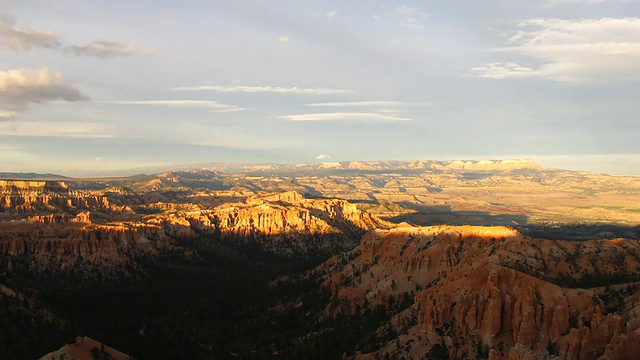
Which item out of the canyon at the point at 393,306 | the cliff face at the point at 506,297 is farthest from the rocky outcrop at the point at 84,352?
the cliff face at the point at 506,297

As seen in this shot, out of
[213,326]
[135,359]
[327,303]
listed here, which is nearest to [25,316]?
[135,359]

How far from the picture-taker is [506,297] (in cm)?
8619

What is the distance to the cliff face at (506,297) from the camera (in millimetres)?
71856

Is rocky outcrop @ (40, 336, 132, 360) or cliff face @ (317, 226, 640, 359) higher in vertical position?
cliff face @ (317, 226, 640, 359)

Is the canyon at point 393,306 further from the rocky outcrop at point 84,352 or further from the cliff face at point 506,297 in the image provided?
the rocky outcrop at point 84,352

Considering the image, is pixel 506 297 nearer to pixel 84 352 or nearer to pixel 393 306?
pixel 393 306

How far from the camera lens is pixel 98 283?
191 m

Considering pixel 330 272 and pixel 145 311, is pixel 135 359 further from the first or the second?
pixel 330 272

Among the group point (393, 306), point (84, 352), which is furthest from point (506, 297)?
point (84, 352)

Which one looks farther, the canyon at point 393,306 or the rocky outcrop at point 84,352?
the rocky outcrop at point 84,352

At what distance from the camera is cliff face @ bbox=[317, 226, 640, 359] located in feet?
236

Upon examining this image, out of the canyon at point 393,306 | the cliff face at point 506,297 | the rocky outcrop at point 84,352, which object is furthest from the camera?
the rocky outcrop at point 84,352

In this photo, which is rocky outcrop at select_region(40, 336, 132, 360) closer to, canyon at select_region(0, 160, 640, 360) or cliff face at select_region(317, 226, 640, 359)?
canyon at select_region(0, 160, 640, 360)

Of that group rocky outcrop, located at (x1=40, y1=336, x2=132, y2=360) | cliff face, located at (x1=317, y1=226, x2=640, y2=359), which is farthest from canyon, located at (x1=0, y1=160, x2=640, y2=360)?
rocky outcrop, located at (x1=40, y1=336, x2=132, y2=360)
